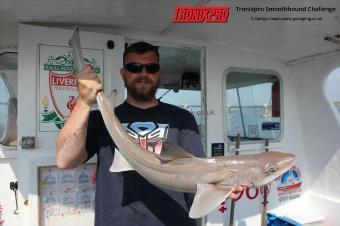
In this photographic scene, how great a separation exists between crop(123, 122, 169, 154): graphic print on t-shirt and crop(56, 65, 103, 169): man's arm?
34cm

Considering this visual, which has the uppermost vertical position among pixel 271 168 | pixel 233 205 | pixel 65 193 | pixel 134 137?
pixel 134 137

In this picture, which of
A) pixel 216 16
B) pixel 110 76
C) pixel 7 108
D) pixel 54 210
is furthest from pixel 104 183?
pixel 216 16

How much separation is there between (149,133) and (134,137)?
0.34 ft

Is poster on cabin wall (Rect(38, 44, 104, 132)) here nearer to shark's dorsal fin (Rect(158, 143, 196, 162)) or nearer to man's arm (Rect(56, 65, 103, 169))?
man's arm (Rect(56, 65, 103, 169))

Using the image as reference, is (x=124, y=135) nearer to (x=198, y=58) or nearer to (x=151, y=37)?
(x=151, y=37)

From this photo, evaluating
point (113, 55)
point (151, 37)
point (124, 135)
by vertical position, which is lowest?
point (124, 135)

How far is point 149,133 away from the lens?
6.75 ft

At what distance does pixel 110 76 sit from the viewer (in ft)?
10.3

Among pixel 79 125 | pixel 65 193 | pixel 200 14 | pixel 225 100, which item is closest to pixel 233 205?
pixel 225 100

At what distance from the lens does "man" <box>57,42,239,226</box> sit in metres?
1.81

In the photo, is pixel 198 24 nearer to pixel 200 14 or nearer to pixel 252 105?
pixel 200 14

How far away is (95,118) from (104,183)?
434mm

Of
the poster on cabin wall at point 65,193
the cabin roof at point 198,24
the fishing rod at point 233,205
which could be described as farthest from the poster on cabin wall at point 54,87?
the fishing rod at point 233,205

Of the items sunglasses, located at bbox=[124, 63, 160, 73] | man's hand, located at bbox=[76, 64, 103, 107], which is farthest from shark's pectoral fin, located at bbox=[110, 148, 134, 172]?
sunglasses, located at bbox=[124, 63, 160, 73]
